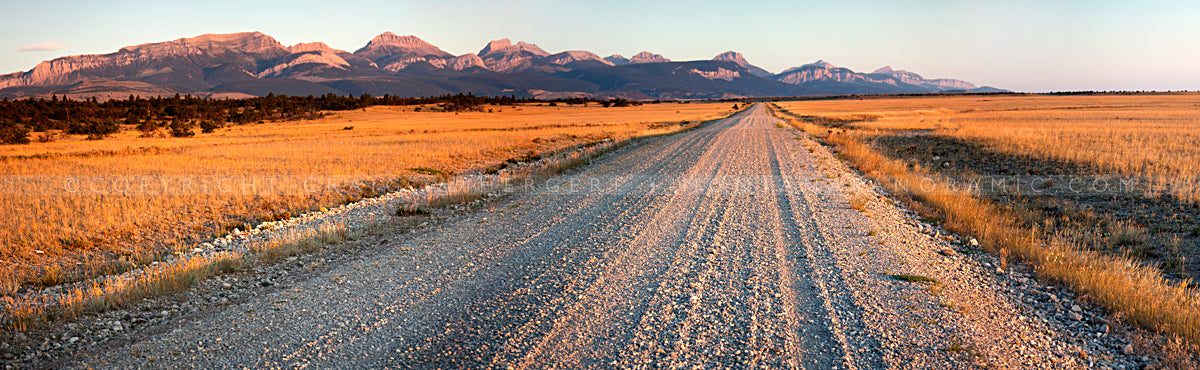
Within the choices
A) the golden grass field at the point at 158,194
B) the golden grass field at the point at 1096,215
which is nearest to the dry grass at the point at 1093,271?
the golden grass field at the point at 1096,215

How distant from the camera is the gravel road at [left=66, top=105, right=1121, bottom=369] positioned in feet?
15.2

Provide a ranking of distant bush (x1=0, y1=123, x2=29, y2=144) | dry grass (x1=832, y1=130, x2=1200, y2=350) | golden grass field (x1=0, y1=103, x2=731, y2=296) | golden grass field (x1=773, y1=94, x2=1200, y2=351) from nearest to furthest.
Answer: dry grass (x1=832, y1=130, x2=1200, y2=350) → golden grass field (x1=773, y1=94, x2=1200, y2=351) → golden grass field (x1=0, y1=103, x2=731, y2=296) → distant bush (x1=0, y1=123, x2=29, y2=144)

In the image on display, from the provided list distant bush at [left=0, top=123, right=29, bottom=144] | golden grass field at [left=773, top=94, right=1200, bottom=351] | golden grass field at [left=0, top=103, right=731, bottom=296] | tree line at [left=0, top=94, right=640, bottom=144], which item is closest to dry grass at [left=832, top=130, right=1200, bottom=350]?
golden grass field at [left=773, top=94, right=1200, bottom=351]

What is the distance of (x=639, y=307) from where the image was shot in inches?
225

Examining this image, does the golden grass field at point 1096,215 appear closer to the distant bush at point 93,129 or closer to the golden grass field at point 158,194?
the golden grass field at point 158,194

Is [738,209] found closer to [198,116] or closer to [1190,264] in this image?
[1190,264]

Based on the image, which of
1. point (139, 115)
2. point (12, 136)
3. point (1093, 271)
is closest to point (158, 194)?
point (1093, 271)

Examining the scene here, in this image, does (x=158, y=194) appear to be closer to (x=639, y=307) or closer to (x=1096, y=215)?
(x=639, y=307)

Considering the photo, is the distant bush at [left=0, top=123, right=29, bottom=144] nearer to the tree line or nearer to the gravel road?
the tree line

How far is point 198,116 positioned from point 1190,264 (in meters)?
84.9

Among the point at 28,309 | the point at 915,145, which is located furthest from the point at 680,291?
the point at 915,145

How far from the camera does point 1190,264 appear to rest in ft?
25.4

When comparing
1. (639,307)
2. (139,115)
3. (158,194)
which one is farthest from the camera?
(139,115)

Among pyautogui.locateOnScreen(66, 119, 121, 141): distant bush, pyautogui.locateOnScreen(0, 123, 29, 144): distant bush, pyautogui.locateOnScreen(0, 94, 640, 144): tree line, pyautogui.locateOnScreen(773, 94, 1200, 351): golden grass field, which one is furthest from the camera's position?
pyautogui.locateOnScreen(0, 94, 640, 144): tree line
